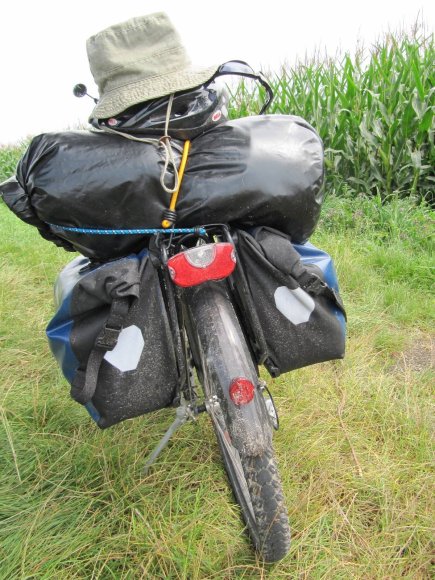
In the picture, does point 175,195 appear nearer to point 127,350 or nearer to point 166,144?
point 166,144

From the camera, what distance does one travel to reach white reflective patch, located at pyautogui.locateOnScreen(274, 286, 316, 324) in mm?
1336

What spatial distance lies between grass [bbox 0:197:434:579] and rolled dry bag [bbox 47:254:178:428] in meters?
0.34

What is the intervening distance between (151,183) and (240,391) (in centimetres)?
57

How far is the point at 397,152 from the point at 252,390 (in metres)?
3.73

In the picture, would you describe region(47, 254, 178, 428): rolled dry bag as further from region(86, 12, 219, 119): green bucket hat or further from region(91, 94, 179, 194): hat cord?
region(86, 12, 219, 119): green bucket hat

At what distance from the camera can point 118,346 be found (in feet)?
4.22

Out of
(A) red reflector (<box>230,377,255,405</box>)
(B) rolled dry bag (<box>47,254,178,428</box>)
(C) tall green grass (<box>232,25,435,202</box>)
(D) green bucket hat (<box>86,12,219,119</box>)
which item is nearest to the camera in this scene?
(A) red reflector (<box>230,377,255,405</box>)

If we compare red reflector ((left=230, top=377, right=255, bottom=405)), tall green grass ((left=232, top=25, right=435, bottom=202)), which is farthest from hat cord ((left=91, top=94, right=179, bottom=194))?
tall green grass ((left=232, top=25, right=435, bottom=202))

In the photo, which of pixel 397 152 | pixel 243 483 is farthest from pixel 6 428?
pixel 397 152

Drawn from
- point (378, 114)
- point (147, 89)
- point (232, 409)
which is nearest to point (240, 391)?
point (232, 409)

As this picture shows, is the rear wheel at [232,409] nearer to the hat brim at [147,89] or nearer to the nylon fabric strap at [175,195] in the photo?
the nylon fabric strap at [175,195]

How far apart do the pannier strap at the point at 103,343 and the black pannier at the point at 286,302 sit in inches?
13.4

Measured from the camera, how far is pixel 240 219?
1.35 meters

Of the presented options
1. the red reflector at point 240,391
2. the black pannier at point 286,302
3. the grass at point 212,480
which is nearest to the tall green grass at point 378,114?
the grass at point 212,480
